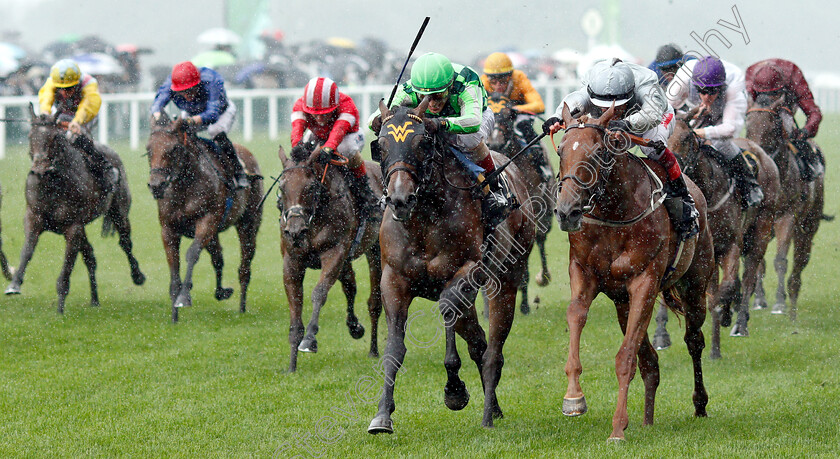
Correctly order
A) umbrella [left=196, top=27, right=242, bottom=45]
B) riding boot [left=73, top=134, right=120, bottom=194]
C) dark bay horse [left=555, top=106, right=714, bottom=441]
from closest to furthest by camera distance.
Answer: dark bay horse [left=555, top=106, right=714, bottom=441] → riding boot [left=73, top=134, right=120, bottom=194] → umbrella [left=196, top=27, right=242, bottom=45]

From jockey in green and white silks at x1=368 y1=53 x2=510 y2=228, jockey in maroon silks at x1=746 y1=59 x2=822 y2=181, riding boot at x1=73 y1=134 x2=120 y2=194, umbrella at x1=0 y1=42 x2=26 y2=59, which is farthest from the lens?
umbrella at x1=0 y1=42 x2=26 y2=59

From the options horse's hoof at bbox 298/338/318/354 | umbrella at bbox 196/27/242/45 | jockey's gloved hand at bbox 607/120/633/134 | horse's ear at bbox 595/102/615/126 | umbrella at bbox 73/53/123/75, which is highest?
umbrella at bbox 196/27/242/45

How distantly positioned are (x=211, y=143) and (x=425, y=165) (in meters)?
5.07

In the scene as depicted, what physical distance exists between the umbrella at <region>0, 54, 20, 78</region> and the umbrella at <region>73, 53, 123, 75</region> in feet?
4.40

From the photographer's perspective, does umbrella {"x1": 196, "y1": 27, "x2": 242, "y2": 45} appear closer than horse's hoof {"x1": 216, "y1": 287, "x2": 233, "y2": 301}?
No

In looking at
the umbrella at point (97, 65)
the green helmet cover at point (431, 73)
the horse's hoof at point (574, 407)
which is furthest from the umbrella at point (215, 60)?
the horse's hoof at point (574, 407)

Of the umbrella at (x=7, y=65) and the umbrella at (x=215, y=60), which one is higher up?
the umbrella at (x=215, y=60)

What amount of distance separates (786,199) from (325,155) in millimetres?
4777

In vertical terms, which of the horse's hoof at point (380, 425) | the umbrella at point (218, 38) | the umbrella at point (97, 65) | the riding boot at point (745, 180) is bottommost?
the horse's hoof at point (380, 425)

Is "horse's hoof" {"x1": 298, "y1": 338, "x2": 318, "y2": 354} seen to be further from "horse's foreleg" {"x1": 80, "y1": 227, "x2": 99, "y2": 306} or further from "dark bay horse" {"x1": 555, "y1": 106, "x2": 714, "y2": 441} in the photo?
"horse's foreleg" {"x1": 80, "y1": 227, "x2": 99, "y2": 306}

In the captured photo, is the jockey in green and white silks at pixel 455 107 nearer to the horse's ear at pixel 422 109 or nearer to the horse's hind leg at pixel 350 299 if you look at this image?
the horse's ear at pixel 422 109

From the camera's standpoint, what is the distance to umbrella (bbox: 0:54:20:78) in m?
20.7

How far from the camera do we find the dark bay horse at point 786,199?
9.47m

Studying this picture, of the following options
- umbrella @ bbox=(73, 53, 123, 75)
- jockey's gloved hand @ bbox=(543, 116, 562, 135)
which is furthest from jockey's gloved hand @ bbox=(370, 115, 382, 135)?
umbrella @ bbox=(73, 53, 123, 75)
